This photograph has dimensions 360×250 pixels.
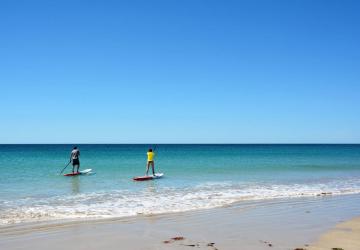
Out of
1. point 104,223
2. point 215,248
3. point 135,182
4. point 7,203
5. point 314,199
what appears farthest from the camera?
point 135,182

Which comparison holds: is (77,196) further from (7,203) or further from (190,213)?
(190,213)

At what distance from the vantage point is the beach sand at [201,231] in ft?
22.8

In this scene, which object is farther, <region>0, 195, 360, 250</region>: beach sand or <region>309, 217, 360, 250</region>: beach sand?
<region>0, 195, 360, 250</region>: beach sand

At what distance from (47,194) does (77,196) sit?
124 cm

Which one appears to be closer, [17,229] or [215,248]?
[215,248]

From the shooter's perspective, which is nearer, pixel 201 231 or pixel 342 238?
pixel 342 238

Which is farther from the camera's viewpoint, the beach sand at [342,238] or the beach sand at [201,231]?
the beach sand at [201,231]

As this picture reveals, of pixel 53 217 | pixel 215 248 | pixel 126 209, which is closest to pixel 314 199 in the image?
pixel 126 209

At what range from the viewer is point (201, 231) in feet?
26.4

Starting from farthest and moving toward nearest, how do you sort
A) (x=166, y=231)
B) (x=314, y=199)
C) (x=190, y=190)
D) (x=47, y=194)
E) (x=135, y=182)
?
1. (x=135, y=182)
2. (x=190, y=190)
3. (x=47, y=194)
4. (x=314, y=199)
5. (x=166, y=231)

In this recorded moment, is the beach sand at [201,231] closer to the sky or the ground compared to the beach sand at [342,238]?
closer to the ground

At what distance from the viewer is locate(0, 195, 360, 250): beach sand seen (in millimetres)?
6961

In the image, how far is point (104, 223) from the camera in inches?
348

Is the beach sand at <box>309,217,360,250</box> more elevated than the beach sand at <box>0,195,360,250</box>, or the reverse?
the beach sand at <box>309,217,360,250</box>
